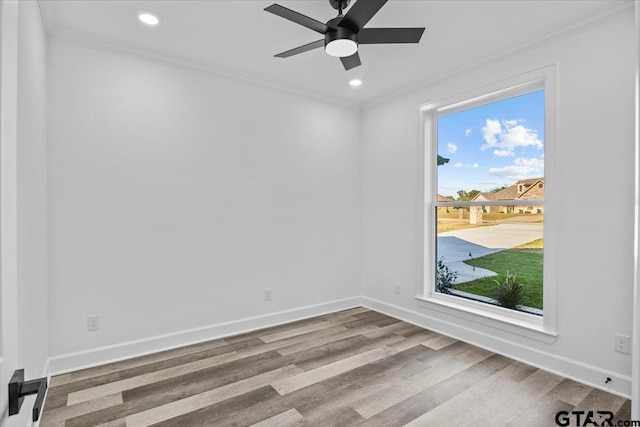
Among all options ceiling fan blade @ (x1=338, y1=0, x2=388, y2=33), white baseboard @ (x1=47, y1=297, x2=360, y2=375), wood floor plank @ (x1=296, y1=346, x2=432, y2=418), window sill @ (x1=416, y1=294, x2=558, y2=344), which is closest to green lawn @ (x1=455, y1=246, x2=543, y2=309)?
window sill @ (x1=416, y1=294, x2=558, y2=344)

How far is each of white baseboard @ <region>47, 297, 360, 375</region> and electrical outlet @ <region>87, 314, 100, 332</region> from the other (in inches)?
6.9

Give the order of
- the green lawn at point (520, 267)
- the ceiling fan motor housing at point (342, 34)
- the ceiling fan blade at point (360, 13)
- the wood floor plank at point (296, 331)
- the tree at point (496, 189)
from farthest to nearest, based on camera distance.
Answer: the wood floor plank at point (296, 331)
the tree at point (496, 189)
the green lawn at point (520, 267)
the ceiling fan motor housing at point (342, 34)
the ceiling fan blade at point (360, 13)

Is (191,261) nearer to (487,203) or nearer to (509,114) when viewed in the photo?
(487,203)

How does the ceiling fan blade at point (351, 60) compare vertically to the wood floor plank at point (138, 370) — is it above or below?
above

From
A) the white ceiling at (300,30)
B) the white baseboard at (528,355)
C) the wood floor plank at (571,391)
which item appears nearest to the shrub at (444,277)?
the white baseboard at (528,355)

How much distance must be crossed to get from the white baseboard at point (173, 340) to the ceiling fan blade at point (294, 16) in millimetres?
2750

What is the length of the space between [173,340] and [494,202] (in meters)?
3.26

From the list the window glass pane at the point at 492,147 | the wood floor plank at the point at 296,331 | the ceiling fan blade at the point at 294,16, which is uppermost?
the ceiling fan blade at the point at 294,16

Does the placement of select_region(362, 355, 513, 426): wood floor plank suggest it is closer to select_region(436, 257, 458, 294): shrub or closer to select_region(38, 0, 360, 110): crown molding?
select_region(436, 257, 458, 294): shrub

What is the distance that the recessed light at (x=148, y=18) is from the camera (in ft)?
8.27

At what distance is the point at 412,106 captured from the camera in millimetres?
3893

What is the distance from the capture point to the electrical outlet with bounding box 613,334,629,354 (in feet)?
7.78

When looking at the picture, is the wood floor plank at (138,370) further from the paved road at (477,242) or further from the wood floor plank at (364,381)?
the paved road at (477,242)

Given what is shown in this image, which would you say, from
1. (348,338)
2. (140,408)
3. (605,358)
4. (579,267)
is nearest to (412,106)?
(579,267)
